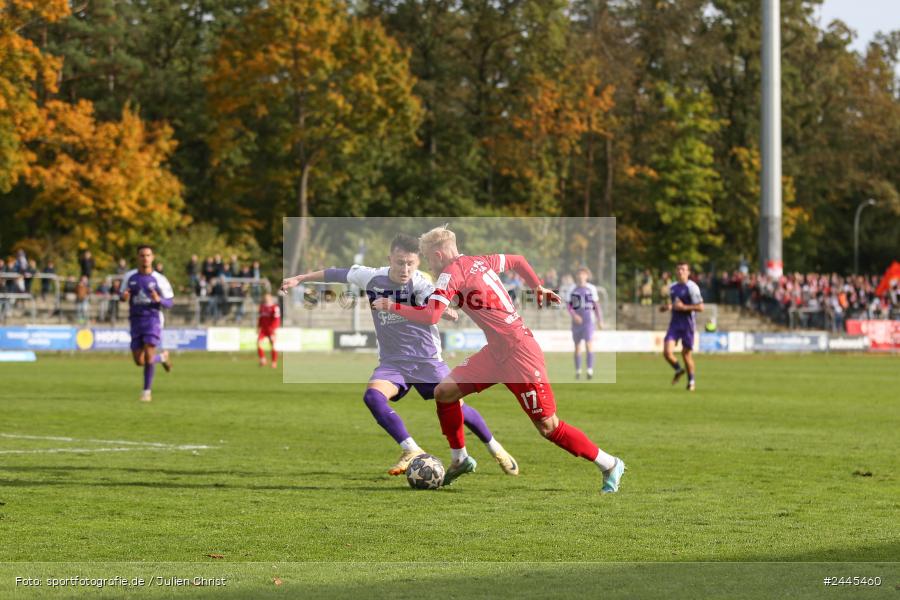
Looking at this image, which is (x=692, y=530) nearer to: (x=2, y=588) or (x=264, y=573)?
(x=264, y=573)

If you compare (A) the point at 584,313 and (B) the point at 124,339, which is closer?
(A) the point at 584,313

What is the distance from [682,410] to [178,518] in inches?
512

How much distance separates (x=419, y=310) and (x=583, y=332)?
62.1 feet

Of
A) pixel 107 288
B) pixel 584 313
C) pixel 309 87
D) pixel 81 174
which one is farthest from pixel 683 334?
pixel 309 87

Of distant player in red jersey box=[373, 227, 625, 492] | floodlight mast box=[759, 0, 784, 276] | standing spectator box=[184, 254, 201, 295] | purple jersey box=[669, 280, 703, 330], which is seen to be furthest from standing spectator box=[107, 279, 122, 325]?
distant player in red jersey box=[373, 227, 625, 492]

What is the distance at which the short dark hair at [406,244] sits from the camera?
11852 millimetres

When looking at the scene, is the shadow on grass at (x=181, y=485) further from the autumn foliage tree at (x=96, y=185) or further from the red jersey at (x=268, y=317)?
the autumn foliage tree at (x=96, y=185)

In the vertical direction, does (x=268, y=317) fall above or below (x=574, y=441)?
above

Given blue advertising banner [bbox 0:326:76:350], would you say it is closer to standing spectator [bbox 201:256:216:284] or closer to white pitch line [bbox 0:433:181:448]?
standing spectator [bbox 201:256:216:284]

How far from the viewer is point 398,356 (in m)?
13.0

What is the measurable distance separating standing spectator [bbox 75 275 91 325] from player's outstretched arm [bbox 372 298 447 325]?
3470 centimetres

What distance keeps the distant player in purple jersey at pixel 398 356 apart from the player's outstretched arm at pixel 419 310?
2.76ft

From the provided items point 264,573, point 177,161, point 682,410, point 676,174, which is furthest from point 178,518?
point 676,174

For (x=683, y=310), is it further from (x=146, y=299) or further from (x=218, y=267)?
(x=218, y=267)
